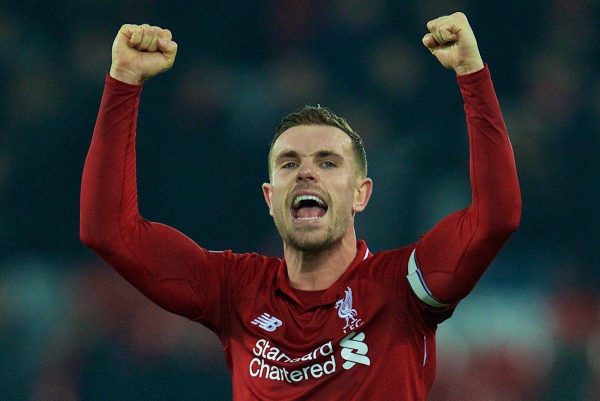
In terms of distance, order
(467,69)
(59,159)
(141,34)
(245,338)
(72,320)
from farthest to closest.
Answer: (59,159), (72,320), (245,338), (141,34), (467,69)

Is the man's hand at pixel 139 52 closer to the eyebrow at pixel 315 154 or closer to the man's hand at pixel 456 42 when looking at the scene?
the eyebrow at pixel 315 154

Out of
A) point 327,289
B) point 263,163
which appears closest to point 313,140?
point 327,289

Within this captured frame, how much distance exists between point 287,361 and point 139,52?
0.83 metres

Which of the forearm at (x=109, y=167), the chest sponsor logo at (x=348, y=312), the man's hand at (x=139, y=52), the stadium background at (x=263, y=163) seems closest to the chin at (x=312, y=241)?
the chest sponsor logo at (x=348, y=312)

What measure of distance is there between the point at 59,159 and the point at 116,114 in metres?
2.47

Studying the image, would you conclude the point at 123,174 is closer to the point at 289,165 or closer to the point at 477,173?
the point at 289,165

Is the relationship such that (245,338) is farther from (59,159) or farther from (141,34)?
(59,159)

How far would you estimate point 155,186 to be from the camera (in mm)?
4445

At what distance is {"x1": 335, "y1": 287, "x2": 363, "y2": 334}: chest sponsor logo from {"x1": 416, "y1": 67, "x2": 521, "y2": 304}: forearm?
0.24 metres

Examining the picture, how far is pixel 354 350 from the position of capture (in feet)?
7.04

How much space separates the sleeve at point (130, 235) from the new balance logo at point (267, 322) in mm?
122

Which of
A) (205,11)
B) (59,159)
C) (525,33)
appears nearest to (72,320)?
(59,159)

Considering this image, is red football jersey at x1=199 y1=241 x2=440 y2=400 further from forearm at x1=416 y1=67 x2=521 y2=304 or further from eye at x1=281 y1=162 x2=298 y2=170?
eye at x1=281 y1=162 x2=298 y2=170

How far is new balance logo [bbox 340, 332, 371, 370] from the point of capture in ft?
6.98
